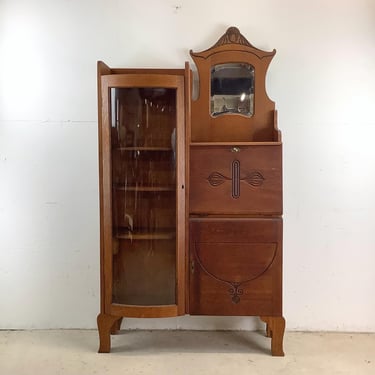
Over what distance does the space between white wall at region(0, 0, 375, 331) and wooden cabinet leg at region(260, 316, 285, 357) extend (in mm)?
337

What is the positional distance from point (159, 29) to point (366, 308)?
6.69 feet

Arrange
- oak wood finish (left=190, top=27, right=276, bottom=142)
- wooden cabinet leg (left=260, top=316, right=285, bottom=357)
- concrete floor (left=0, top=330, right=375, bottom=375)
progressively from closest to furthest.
→ concrete floor (left=0, top=330, right=375, bottom=375)
wooden cabinet leg (left=260, top=316, right=285, bottom=357)
oak wood finish (left=190, top=27, right=276, bottom=142)

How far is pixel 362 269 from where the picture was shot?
8.69ft

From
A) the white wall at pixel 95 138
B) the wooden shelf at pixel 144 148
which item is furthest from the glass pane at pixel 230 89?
the wooden shelf at pixel 144 148

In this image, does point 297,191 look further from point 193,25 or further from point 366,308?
point 193,25

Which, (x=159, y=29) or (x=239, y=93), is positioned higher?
(x=159, y=29)

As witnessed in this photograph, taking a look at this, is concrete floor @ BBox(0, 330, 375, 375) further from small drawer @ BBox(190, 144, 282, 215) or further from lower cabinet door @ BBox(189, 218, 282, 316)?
small drawer @ BBox(190, 144, 282, 215)

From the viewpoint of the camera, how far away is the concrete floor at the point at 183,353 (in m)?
2.21

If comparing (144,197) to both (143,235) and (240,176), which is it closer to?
(143,235)

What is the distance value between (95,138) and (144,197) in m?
0.52

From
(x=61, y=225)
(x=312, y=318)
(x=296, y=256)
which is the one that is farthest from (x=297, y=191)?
(x=61, y=225)

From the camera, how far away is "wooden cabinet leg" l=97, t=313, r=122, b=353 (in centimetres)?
235

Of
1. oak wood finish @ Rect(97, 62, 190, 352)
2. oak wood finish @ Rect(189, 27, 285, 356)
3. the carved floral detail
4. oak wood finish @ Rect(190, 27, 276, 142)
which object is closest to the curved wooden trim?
oak wood finish @ Rect(97, 62, 190, 352)

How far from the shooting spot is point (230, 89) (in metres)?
2.55
